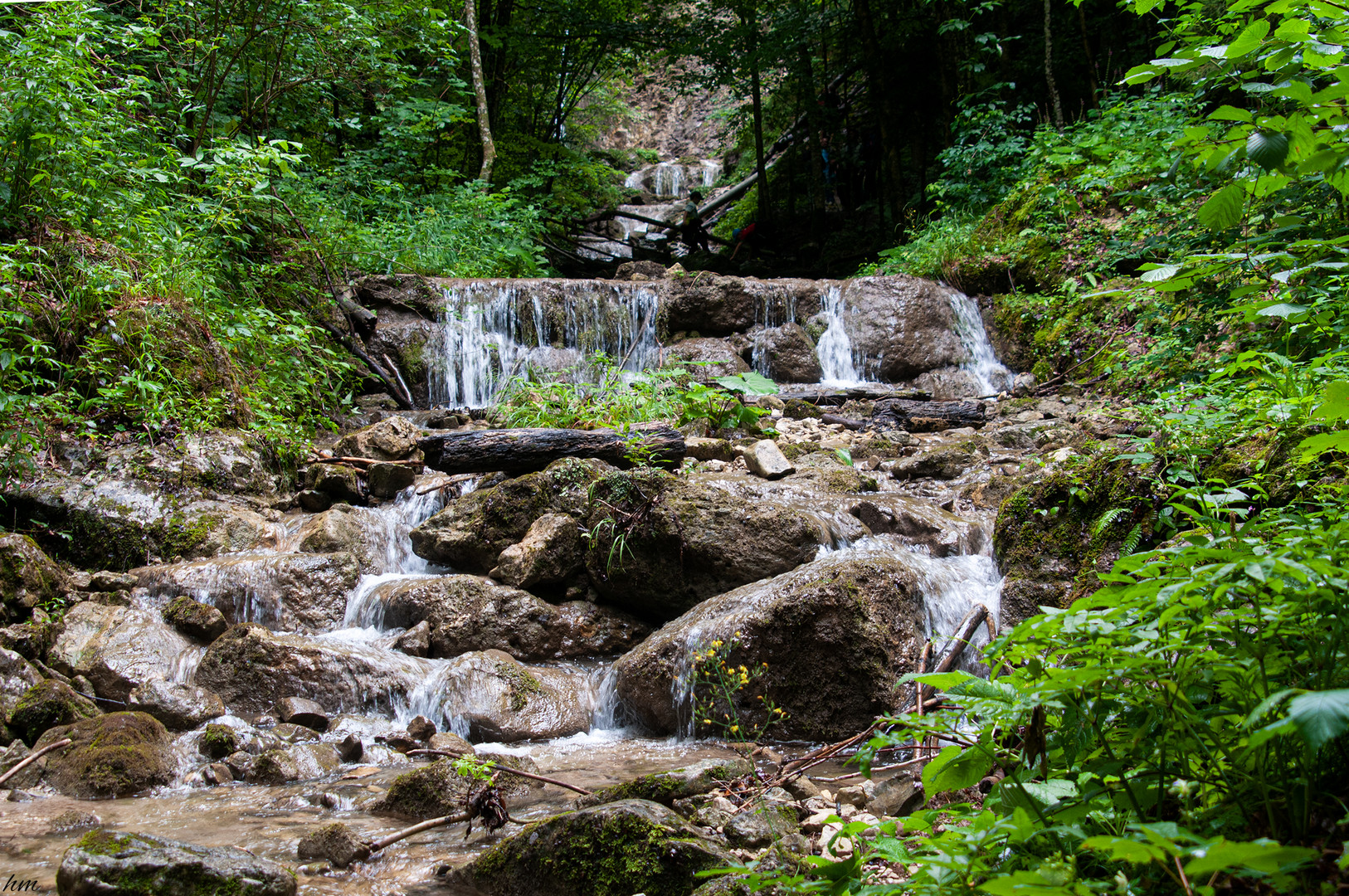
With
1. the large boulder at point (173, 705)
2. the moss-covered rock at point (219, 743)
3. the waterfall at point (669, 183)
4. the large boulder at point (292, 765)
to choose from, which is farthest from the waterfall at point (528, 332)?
the waterfall at point (669, 183)

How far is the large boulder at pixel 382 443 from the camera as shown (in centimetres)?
714

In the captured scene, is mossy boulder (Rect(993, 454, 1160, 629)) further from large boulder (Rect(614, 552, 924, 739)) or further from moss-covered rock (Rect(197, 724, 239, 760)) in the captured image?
moss-covered rock (Rect(197, 724, 239, 760))

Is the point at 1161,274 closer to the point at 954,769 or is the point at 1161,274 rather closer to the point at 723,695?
the point at 954,769

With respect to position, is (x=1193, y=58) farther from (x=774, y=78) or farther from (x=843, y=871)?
(x=774, y=78)

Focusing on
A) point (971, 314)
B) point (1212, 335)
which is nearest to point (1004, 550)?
point (1212, 335)

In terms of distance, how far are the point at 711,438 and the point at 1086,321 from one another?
5.02 m

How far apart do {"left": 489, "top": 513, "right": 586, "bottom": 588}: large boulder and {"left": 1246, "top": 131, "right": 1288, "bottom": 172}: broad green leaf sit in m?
4.67

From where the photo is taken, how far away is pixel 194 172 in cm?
935

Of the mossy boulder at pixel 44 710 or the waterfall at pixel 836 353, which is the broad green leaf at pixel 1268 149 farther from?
the waterfall at pixel 836 353

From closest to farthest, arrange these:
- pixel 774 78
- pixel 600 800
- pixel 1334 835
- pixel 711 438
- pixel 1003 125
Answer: pixel 1334 835, pixel 600 800, pixel 711 438, pixel 1003 125, pixel 774 78

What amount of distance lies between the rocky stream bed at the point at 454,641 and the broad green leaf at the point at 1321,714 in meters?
1.71

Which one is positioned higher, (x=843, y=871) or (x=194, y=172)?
(x=194, y=172)

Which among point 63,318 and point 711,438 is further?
point 711,438

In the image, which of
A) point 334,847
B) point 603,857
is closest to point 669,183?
point 334,847
